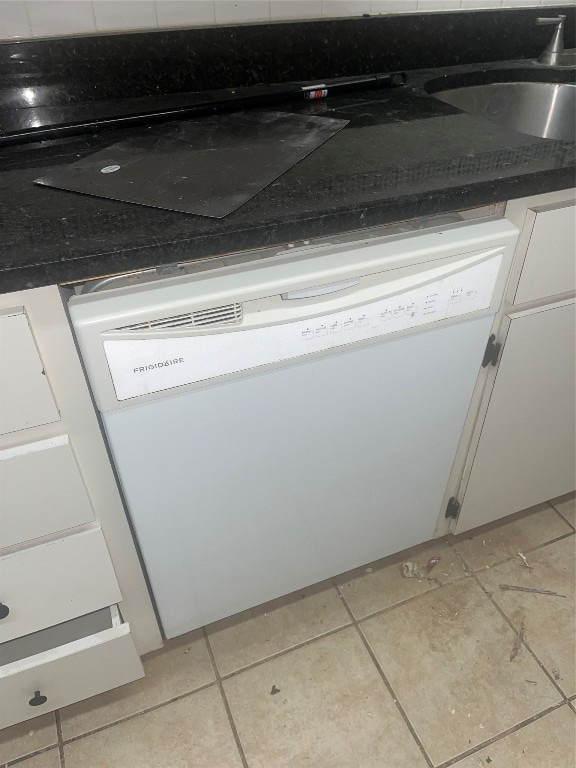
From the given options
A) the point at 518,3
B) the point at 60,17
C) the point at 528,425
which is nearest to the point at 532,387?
the point at 528,425

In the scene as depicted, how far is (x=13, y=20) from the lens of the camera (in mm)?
985

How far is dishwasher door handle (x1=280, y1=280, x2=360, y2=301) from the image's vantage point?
747mm

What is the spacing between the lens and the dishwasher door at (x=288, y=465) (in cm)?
81

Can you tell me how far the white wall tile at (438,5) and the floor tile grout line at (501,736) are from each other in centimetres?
143

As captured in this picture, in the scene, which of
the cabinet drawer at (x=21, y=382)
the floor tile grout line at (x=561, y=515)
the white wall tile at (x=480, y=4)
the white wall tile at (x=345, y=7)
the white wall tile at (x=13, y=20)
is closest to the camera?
the cabinet drawer at (x=21, y=382)

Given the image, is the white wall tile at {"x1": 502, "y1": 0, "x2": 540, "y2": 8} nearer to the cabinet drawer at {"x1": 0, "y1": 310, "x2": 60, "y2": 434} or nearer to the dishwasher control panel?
the dishwasher control panel

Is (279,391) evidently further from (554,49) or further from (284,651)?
(554,49)

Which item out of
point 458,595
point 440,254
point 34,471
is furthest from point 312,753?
point 440,254

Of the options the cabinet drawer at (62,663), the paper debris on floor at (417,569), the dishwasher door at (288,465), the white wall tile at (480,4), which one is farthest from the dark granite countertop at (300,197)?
the paper debris on floor at (417,569)

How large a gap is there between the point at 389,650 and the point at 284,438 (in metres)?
0.59

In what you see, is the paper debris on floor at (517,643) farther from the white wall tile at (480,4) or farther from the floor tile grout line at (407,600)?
the white wall tile at (480,4)

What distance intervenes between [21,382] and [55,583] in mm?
351

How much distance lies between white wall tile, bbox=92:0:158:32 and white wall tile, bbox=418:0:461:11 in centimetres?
57

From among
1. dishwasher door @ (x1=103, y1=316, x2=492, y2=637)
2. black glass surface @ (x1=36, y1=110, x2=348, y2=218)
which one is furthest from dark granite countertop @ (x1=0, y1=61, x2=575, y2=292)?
dishwasher door @ (x1=103, y1=316, x2=492, y2=637)
